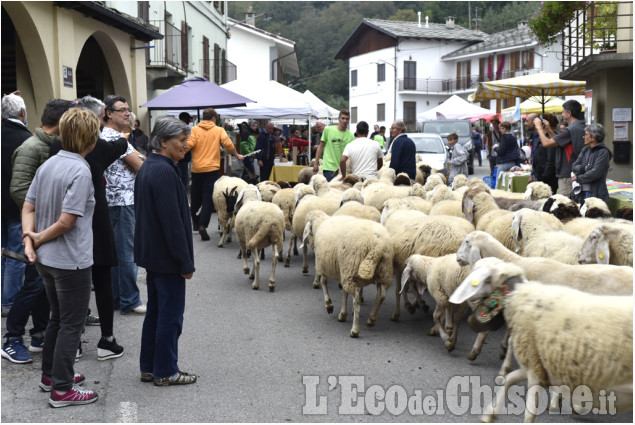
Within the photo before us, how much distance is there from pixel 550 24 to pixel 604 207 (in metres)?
7.00

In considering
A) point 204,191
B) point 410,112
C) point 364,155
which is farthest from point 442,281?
point 410,112

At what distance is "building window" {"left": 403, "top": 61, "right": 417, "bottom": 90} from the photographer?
5497cm

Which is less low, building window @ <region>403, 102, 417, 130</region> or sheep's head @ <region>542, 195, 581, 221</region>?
building window @ <region>403, 102, 417, 130</region>

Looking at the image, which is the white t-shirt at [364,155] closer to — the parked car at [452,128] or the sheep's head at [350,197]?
the sheep's head at [350,197]

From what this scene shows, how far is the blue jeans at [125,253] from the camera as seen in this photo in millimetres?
6203

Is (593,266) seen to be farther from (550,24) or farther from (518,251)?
(550,24)

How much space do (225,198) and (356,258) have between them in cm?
479

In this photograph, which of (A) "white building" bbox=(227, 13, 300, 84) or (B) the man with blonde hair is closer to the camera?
(B) the man with blonde hair

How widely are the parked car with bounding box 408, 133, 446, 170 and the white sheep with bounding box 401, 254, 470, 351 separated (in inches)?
530

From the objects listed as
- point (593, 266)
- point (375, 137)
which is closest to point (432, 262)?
point (593, 266)

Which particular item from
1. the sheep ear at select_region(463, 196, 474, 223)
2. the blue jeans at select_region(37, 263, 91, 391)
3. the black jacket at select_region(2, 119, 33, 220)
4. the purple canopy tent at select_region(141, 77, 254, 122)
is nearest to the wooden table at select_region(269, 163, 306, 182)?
the purple canopy tent at select_region(141, 77, 254, 122)

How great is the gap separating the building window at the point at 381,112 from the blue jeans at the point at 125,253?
51490mm

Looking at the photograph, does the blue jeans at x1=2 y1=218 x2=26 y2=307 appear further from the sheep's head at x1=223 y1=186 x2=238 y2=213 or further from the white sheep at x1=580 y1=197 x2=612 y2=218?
the white sheep at x1=580 y1=197 x2=612 y2=218

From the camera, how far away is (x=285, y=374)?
15.7 ft
